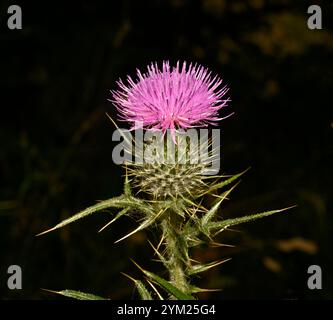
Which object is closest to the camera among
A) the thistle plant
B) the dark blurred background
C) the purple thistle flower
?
the thistle plant

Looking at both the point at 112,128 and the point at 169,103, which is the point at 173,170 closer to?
the point at 169,103

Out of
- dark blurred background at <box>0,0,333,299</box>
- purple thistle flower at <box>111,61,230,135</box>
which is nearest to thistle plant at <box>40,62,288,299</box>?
purple thistle flower at <box>111,61,230,135</box>

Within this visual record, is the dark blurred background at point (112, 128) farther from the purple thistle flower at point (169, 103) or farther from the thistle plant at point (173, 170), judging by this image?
the purple thistle flower at point (169, 103)

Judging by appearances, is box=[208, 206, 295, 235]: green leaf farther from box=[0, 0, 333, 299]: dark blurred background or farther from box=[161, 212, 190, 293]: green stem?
box=[0, 0, 333, 299]: dark blurred background

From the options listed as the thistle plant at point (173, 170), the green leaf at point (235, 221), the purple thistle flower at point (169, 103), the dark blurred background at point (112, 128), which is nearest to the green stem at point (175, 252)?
the thistle plant at point (173, 170)

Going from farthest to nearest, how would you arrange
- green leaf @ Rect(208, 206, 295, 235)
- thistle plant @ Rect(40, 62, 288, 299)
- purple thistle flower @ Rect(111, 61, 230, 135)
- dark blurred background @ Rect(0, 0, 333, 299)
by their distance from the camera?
dark blurred background @ Rect(0, 0, 333, 299), purple thistle flower @ Rect(111, 61, 230, 135), thistle plant @ Rect(40, 62, 288, 299), green leaf @ Rect(208, 206, 295, 235)

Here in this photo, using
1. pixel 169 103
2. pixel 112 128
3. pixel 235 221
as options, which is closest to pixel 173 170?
pixel 169 103

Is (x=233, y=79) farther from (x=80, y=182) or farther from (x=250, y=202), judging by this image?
(x=80, y=182)

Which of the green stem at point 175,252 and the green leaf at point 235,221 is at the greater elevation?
the green leaf at point 235,221

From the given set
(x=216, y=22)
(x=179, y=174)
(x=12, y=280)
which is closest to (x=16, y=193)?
(x=12, y=280)
